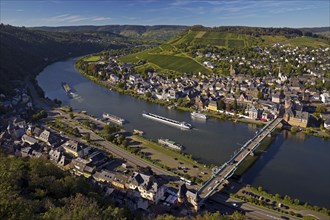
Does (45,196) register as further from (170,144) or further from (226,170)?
(170,144)

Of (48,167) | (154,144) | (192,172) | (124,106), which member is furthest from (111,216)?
(124,106)

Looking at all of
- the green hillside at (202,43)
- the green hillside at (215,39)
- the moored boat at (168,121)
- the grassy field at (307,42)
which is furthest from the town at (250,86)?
the green hillside at (215,39)

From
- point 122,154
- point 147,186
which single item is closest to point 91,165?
point 122,154

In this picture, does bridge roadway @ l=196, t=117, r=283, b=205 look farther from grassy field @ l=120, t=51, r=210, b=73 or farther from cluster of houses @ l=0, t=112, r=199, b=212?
grassy field @ l=120, t=51, r=210, b=73

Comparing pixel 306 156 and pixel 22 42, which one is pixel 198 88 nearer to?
pixel 306 156

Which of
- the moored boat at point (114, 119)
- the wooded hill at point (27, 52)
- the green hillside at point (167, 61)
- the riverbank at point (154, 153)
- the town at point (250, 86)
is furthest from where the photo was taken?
the green hillside at point (167, 61)

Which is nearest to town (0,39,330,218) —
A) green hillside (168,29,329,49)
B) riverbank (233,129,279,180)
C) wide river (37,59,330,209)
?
wide river (37,59,330,209)

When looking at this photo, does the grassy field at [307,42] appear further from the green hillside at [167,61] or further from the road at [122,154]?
the road at [122,154]
